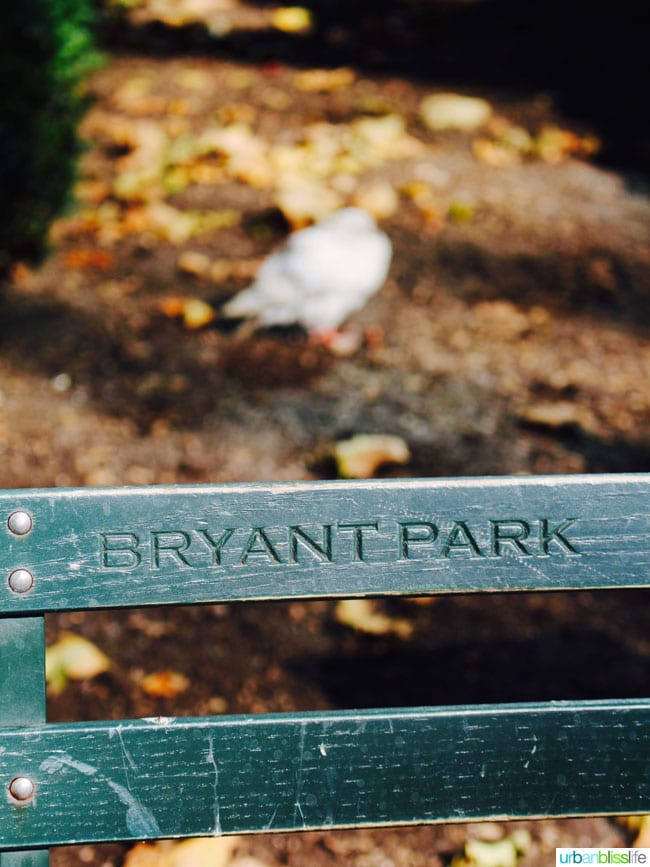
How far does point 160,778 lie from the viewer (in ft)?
4.00

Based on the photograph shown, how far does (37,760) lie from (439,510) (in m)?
0.61

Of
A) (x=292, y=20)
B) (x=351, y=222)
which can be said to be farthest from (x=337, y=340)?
(x=292, y=20)

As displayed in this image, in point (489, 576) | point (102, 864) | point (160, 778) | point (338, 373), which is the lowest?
point (102, 864)

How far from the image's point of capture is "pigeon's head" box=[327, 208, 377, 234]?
11.2ft

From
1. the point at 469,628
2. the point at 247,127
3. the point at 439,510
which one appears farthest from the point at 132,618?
the point at 247,127

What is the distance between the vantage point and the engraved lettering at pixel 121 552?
1194 millimetres

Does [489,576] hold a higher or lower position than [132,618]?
higher

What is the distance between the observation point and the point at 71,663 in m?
2.10

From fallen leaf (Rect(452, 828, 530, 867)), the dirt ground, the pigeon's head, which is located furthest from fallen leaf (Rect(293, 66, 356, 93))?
fallen leaf (Rect(452, 828, 530, 867))

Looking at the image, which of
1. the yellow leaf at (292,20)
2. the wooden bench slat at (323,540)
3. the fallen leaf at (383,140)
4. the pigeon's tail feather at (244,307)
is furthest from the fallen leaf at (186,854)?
the yellow leaf at (292,20)

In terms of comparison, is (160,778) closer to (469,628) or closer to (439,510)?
(439,510)

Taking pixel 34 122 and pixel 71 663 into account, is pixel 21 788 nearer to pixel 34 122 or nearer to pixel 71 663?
pixel 71 663

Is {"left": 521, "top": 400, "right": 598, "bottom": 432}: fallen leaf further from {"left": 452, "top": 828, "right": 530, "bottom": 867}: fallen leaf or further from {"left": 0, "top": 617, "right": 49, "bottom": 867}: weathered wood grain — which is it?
{"left": 0, "top": 617, "right": 49, "bottom": 867}: weathered wood grain

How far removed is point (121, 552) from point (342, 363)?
2.06 meters
